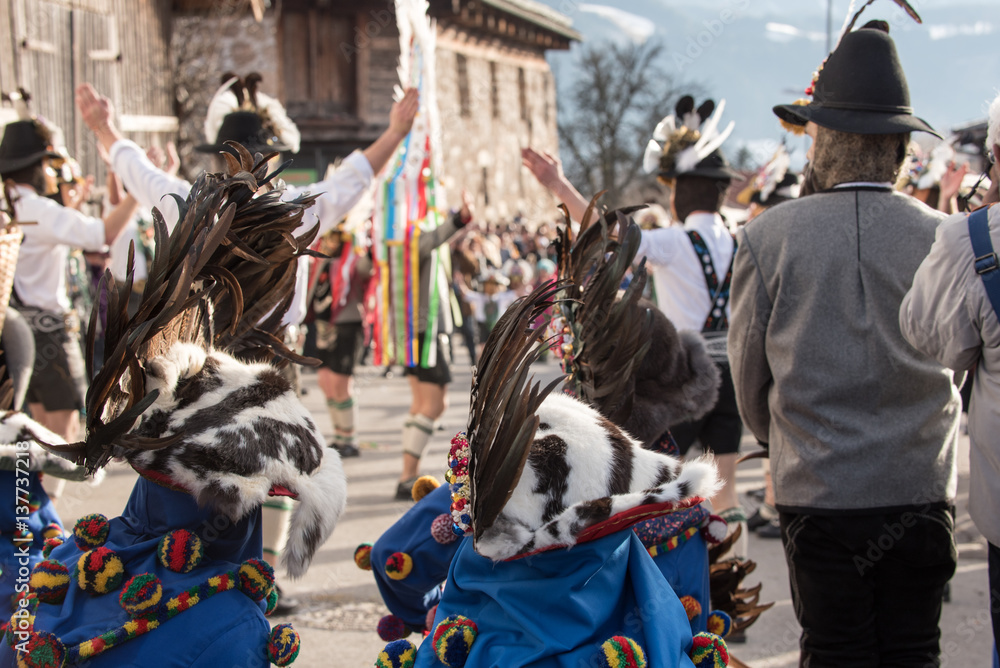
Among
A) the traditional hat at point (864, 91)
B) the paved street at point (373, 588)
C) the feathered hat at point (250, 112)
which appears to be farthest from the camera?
the feathered hat at point (250, 112)

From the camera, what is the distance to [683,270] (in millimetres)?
3973

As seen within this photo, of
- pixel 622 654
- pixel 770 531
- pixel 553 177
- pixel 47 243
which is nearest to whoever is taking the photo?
pixel 622 654

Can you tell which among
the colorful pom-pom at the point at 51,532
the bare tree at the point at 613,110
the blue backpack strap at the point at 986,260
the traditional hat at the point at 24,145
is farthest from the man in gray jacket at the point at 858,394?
the bare tree at the point at 613,110

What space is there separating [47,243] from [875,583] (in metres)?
4.00

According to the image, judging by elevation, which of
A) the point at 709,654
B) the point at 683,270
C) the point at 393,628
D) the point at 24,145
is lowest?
the point at 393,628

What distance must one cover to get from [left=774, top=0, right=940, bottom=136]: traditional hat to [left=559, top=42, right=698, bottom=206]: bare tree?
3532 centimetres

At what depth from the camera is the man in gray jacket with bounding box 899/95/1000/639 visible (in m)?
1.97

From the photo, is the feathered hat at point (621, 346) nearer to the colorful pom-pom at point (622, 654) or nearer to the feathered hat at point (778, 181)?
the colorful pom-pom at point (622, 654)

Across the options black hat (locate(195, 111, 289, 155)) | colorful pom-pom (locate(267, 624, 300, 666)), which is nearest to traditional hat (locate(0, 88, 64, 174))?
black hat (locate(195, 111, 289, 155))

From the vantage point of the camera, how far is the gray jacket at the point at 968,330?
1975mm

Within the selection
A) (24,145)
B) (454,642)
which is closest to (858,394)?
(454,642)

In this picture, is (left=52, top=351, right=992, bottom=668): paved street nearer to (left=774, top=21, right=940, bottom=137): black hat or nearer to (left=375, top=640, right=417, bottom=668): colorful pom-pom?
(left=375, top=640, right=417, bottom=668): colorful pom-pom

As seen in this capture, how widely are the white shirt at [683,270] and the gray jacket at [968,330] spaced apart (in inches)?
72.5

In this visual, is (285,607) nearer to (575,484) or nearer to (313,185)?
(313,185)
